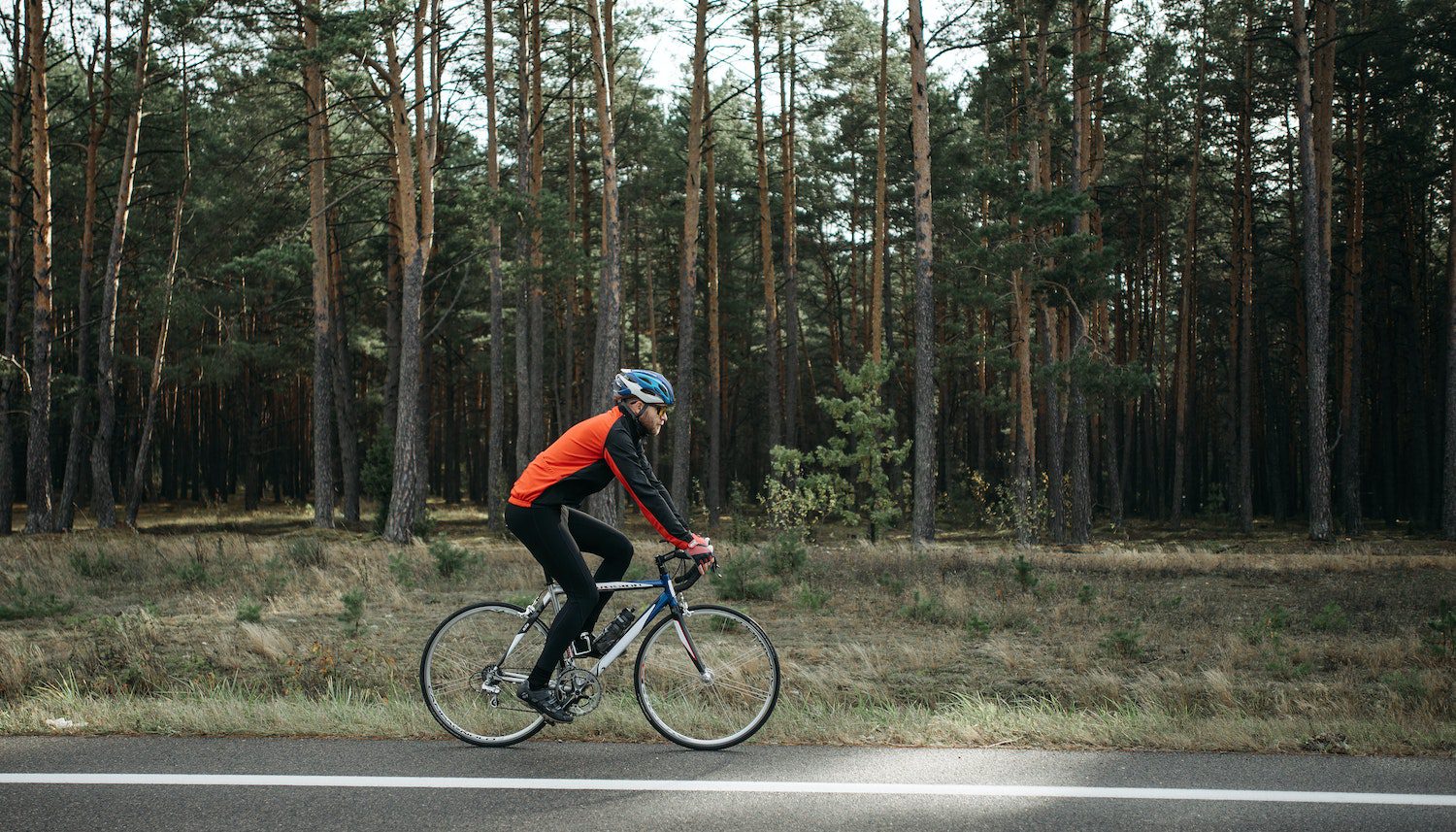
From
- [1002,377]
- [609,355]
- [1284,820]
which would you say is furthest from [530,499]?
[1002,377]

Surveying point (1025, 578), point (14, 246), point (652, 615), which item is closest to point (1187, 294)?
point (1025, 578)

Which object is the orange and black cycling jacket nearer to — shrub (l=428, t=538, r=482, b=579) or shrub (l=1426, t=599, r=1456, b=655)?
shrub (l=1426, t=599, r=1456, b=655)

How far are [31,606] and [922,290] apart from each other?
16326 millimetres

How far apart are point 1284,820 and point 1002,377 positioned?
158ft

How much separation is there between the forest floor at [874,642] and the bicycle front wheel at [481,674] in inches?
11.0

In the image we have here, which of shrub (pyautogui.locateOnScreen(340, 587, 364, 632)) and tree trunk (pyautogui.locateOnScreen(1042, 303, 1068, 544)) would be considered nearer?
shrub (pyautogui.locateOnScreen(340, 587, 364, 632))

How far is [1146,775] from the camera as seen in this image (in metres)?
5.62

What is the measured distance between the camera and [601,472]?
6.30m

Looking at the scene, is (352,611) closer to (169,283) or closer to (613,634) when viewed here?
(613,634)

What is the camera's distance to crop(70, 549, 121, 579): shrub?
17.0 metres

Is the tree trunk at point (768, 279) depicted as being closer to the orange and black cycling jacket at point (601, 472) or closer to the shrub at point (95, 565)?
the shrub at point (95, 565)

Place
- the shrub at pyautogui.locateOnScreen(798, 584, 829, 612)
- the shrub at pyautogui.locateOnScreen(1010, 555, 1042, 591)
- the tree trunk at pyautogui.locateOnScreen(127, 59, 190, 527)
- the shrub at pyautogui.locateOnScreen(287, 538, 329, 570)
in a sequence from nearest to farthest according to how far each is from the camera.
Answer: the shrub at pyautogui.locateOnScreen(798, 584, 829, 612), the shrub at pyautogui.locateOnScreen(1010, 555, 1042, 591), the shrub at pyautogui.locateOnScreen(287, 538, 329, 570), the tree trunk at pyautogui.locateOnScreen(127, 59, 190, 527)

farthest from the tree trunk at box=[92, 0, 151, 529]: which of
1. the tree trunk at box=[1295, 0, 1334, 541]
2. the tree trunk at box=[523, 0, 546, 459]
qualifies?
the tree trunk at box=[1295, 0, 1334, 541]

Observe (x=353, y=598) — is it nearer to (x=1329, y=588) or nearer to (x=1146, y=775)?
(x=1146, y=775)
